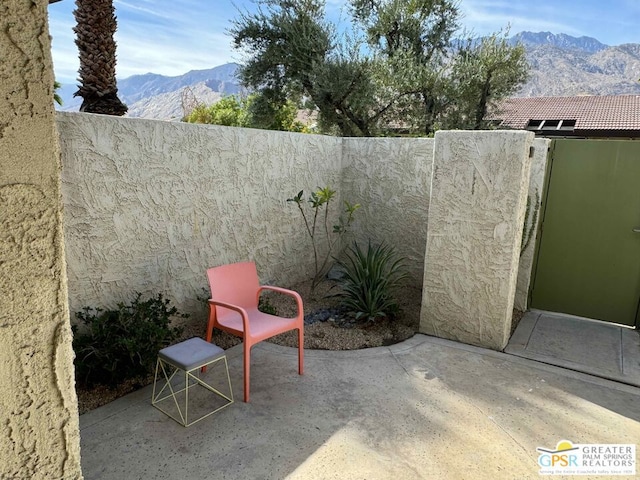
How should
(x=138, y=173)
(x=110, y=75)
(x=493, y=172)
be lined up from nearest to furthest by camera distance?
(x=138, y=173)
(x=493, y=172)
(x=110, y=75)

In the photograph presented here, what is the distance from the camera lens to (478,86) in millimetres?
13812

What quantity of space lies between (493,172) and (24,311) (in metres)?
4.54

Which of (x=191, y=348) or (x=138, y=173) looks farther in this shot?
(x=138, y=173)

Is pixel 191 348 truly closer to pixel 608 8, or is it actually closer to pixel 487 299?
pixel 487 299

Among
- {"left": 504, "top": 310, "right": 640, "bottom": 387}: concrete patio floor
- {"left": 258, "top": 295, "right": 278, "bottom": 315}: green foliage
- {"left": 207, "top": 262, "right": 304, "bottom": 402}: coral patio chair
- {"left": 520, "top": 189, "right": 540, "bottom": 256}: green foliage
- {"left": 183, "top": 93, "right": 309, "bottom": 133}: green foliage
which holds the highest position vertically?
{"left": 183, "top": 93, "right": 309, "bottom": 133}: green foliage

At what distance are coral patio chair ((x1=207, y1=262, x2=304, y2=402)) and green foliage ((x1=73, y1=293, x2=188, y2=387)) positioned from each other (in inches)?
22.2

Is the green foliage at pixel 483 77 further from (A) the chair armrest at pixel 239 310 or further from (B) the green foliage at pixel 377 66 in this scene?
(A) the chair armrest at pixel 239 310

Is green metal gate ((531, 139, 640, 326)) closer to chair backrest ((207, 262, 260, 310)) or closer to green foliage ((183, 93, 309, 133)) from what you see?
chair backrest ((207, 262, 260, 310))

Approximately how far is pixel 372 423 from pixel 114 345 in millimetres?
2339

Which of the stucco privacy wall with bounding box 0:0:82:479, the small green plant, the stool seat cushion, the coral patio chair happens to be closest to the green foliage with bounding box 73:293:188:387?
the stool seat cushion

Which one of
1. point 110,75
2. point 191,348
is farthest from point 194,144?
point 110,75

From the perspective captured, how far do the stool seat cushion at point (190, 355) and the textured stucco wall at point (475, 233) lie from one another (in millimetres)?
2890

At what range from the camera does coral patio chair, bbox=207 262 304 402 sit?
371cm

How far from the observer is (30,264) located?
4.58ft
